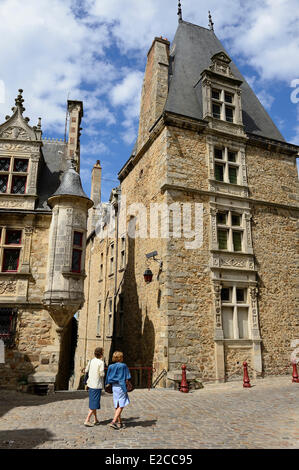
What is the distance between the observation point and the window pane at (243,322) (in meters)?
12.5

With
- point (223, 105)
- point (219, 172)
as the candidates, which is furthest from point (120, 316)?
point (223, 105)

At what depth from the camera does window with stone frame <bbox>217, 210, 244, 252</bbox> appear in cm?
1312

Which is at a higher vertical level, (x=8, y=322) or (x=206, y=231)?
(x=206, y=231)

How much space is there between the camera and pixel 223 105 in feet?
47.6

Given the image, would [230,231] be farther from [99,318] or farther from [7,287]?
[99,318]

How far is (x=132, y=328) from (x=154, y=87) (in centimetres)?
1037

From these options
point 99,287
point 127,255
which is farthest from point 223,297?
point 99,287

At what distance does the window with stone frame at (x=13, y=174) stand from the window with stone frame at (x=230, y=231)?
23.6 ft

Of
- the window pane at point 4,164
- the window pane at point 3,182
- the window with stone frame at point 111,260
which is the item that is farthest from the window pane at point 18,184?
the window with stone frame at point 111,260

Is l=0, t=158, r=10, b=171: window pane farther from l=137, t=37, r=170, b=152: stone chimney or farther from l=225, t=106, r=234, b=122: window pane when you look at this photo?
l=225, t=106, r=234, b=122: window pane

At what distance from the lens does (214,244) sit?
1267 cm

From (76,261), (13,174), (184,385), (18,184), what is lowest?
(184,385)

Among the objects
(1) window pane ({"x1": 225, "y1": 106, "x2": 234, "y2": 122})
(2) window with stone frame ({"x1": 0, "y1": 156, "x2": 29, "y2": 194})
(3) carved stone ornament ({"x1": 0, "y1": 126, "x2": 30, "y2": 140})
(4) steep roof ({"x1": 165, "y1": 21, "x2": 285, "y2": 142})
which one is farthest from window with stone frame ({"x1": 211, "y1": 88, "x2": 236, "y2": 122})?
(2) window with stone frame ({"x1": 0, "y1": 156, "x2": 29, "y2": 194})
